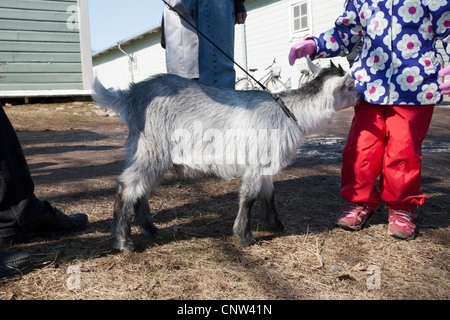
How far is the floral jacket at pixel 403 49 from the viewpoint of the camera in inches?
113

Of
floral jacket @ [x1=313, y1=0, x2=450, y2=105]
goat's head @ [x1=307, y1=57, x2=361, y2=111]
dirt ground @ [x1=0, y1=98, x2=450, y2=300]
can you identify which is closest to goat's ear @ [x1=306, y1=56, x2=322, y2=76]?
goat's head @ [x1=307, y1=57, x2=361, y2=111]

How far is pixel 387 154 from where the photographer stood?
3.11 meters

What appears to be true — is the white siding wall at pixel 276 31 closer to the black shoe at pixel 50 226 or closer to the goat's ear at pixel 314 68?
the goat's ear at pixel 314 68

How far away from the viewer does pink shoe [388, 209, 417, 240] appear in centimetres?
295

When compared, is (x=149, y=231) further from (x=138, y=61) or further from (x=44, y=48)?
(x=138, y=61)

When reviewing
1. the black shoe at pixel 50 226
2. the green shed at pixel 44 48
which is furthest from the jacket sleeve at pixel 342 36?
the green shed at pixel 44 48

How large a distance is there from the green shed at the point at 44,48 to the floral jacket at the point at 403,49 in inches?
416

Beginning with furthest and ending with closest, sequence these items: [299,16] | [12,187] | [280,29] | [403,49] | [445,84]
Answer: [280,29] → [299,16] → [403,49] → [445,84] → [12,187]

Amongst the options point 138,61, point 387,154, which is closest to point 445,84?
point 387,154

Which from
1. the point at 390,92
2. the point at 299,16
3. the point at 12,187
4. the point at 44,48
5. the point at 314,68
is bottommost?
the point at 12,187

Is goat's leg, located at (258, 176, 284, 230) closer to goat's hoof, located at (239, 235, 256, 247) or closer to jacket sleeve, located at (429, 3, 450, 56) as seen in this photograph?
goat's hoof, located at (239, 235, 256, 247)

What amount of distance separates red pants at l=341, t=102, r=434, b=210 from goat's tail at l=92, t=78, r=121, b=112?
6.29ft

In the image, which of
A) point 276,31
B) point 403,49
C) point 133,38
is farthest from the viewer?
point 133,38

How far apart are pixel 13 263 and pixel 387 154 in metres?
2.74
